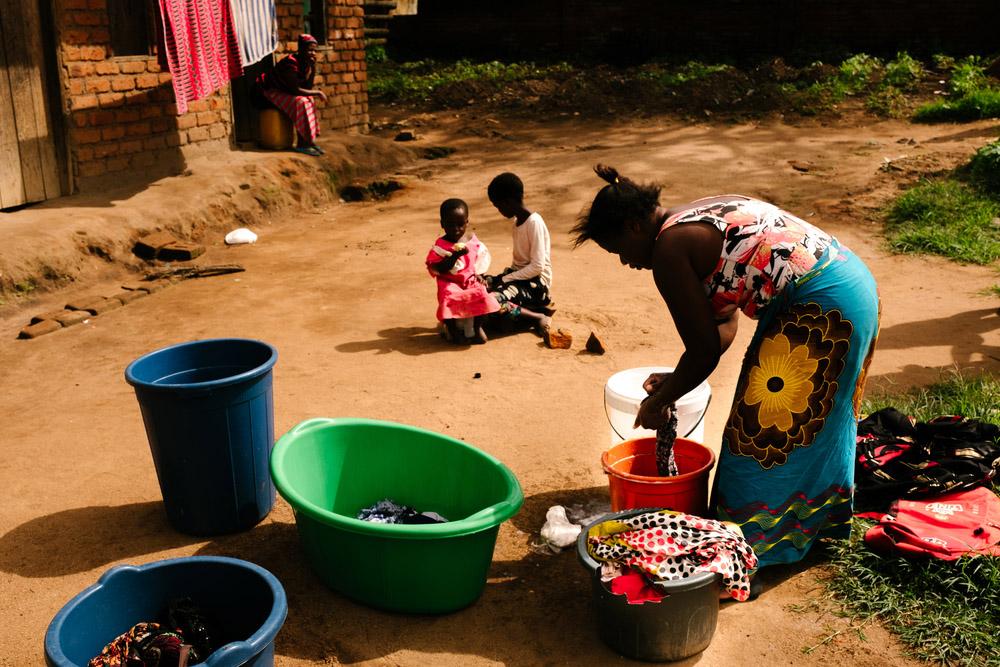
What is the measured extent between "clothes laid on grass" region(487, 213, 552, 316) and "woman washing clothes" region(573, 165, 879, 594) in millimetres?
2650

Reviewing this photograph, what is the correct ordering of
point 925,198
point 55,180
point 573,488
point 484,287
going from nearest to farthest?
point 573,488 → point 484,287 → point 55,180 → point 925,198

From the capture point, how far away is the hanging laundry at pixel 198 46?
7.79 meters

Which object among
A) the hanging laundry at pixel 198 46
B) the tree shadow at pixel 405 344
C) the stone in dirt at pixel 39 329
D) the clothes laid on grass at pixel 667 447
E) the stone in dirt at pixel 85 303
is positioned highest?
the hanging laundry at pixel 198 46

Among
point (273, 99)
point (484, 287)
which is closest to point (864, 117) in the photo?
point (273, 99)

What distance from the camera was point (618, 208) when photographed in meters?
2.96

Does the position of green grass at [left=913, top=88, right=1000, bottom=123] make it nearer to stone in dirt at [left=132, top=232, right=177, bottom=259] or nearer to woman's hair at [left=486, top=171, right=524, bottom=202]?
woman's hair at [left=486, top=171, right=524, bottom=202]

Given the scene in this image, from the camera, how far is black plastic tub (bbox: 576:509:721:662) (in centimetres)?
281

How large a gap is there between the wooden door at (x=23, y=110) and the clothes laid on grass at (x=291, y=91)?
2.74 meters

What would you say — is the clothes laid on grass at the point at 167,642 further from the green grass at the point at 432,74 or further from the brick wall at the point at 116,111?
the green grass at the point at 432,74

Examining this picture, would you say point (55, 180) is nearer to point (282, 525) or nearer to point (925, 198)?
point (282, 525)

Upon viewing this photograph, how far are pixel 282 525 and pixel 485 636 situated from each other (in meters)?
1.07

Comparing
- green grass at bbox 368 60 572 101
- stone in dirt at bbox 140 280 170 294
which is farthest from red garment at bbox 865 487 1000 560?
green grass at bbox 368 60 572 101

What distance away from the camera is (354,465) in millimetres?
3564

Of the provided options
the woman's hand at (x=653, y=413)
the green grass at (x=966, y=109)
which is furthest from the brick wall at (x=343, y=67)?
the woman's hand at (x=653, y=413)
